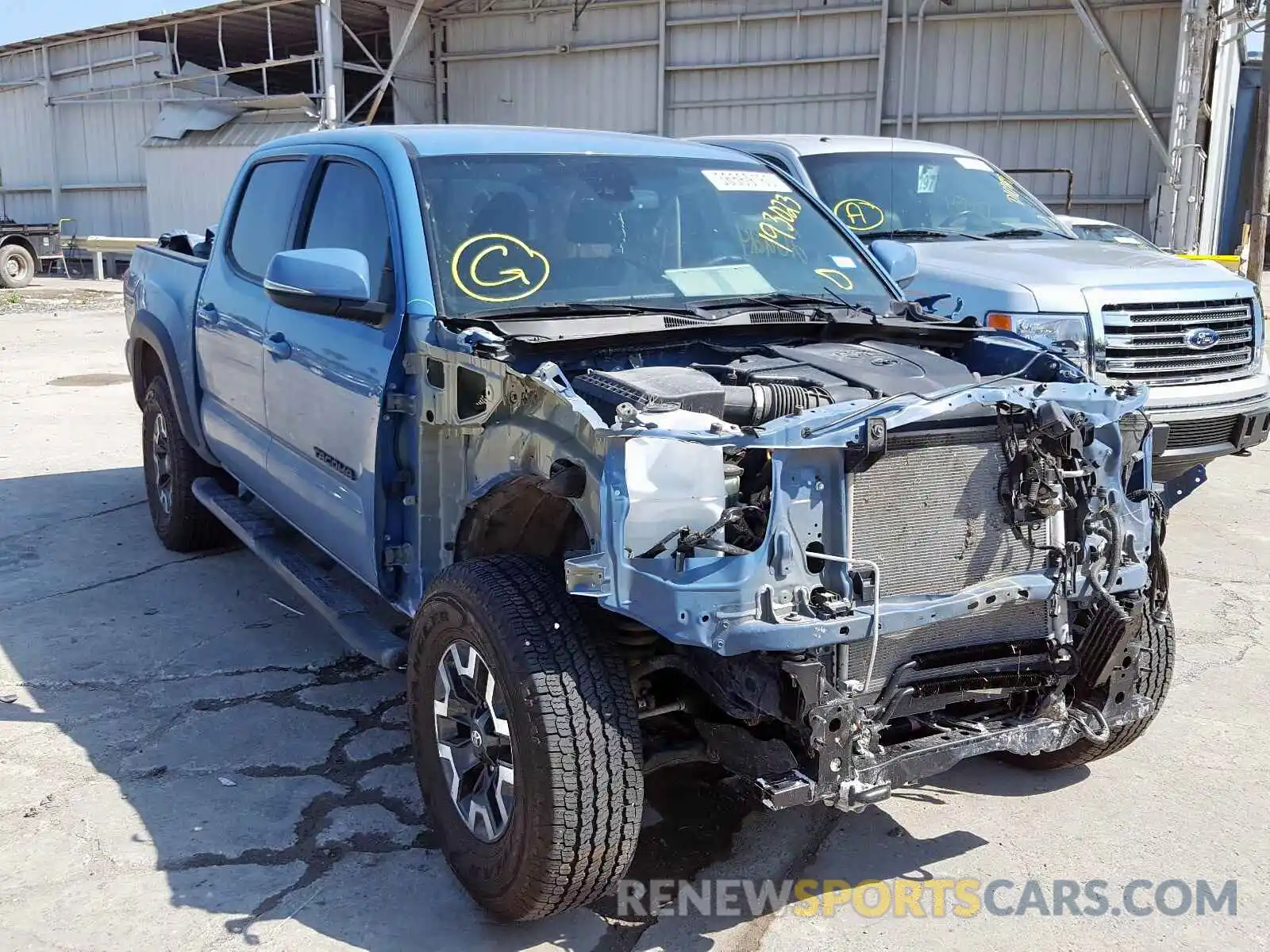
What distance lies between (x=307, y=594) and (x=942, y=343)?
234 cm

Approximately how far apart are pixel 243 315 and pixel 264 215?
0.47 meters

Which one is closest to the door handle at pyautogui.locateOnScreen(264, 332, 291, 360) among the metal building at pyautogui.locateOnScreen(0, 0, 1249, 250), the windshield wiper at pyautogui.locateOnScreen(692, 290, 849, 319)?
the windshield wiper at pyautogui.locateOnScreen(692, 290, 849, 319)

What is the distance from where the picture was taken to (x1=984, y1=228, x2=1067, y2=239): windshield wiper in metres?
7.65

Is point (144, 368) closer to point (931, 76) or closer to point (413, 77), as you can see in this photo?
point (931, 76)

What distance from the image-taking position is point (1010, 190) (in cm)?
823

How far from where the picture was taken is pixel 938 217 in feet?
25.3

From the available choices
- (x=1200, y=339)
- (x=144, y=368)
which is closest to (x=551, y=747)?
(x=144, y=368)

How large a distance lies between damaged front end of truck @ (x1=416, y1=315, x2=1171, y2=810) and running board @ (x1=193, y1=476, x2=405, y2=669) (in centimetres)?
48

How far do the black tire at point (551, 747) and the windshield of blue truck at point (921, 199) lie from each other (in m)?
5.09

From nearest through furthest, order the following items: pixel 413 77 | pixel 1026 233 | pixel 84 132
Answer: pixel 1026 233
pixel 413 77
pixel 84 132

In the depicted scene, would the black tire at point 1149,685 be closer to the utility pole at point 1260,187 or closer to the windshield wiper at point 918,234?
the windshield wiper at point 918,234

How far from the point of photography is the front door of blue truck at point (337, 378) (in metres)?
3.70

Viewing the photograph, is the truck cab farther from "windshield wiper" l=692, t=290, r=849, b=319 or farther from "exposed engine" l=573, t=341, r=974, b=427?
"exposed engine" l=573, t=341, r=974, b=427

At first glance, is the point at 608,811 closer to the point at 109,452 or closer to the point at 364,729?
the point at 364,729
